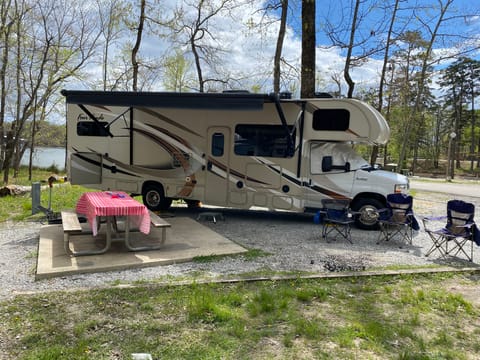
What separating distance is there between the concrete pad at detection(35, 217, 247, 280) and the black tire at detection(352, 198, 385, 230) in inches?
A: 123

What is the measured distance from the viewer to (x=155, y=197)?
8.84 meters

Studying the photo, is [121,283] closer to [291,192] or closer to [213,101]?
[213,101]

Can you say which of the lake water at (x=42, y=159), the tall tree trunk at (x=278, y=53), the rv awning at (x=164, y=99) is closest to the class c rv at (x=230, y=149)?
the rv awning at (x=164, y=99)

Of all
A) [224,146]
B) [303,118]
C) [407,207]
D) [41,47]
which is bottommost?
[407,207]

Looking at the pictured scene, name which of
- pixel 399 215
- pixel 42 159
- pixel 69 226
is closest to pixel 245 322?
pixel 69 226

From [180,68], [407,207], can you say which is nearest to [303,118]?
[407,207]

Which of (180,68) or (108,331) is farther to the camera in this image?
(180,68)

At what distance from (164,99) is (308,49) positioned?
14.3ft

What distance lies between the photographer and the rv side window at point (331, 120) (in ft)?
24.5

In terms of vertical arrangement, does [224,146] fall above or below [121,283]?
above

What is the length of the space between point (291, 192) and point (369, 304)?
13.8 feet

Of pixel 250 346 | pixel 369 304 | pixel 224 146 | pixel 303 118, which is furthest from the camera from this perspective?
pixel 224 146

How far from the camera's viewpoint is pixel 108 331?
313 cm

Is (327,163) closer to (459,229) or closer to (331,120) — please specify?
(331,120)
